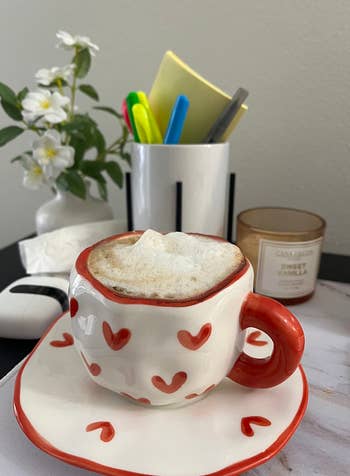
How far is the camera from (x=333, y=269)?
1.55 ft

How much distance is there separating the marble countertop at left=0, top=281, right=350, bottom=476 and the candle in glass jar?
52 mm

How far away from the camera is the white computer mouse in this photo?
321 mm

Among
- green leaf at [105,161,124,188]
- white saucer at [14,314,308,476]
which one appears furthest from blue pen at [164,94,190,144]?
white saucer at [14,314,308,476]

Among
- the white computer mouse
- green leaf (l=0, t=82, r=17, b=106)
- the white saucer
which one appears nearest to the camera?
the white saucer

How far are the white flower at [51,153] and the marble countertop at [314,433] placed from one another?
0.73 ft

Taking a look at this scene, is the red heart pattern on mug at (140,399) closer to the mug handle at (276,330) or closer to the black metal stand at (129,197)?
the mug handle at (276,330)

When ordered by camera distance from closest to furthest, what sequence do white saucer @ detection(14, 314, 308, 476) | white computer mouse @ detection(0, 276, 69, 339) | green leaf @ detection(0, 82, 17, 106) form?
white saucer @ detection(14, 314, 308, 476), white computer mouse @ detection(0, 276, 69, 339), green leaf @ detection(0, 82, 17, 106)

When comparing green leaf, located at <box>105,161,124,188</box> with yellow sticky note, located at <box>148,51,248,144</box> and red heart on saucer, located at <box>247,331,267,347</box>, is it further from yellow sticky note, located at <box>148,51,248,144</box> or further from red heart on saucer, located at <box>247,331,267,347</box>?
red heart on saucer, located at <box>247,331,267,347</box>

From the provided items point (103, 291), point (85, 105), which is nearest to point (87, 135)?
point (85, 105)

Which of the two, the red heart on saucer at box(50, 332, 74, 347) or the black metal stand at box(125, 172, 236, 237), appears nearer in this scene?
the red heart on saucer at box(50, 332, 74, 347)

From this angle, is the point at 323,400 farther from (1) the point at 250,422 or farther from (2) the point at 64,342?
(2) the point at 64,342

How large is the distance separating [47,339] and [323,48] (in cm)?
43

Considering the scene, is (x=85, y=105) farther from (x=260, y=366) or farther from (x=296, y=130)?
(x=260, y=366)

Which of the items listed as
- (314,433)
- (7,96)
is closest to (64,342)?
(314,433)
